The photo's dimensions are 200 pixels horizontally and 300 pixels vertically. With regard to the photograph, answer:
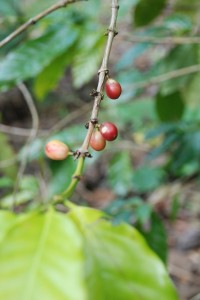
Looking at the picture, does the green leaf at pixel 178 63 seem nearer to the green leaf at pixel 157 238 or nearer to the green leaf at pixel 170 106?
the green leaf at pixel 170 106

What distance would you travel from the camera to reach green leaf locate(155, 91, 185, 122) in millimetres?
1150

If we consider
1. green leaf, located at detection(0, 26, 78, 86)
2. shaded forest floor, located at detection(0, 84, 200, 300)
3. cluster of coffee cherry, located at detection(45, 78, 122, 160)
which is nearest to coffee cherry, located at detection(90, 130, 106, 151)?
cluster of coffee cherry, located at detection(45, 78, 122, 160)

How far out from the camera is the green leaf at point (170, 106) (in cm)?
115

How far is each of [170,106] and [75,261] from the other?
32.4 inches

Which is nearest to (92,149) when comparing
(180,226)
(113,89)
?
(113,89)

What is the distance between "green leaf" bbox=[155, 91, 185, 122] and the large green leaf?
0.66 m

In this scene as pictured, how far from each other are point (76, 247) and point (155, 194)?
1.69m

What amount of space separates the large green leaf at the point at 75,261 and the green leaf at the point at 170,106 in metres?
0.66

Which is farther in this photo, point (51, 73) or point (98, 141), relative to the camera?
point (51, 73)

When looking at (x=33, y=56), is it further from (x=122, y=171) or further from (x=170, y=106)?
(x=122, y=171)

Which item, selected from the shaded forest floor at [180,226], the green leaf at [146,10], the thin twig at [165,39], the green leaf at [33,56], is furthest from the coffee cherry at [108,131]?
the shaded forest floor at [180,226]

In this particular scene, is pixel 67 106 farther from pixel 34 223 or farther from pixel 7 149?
pixel 34 223

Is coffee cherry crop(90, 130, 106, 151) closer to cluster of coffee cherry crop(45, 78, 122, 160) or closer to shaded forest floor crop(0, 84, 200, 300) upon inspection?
cluster of coffee cherry crop(45, 78, 122, 160)

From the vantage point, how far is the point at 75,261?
0.40m
